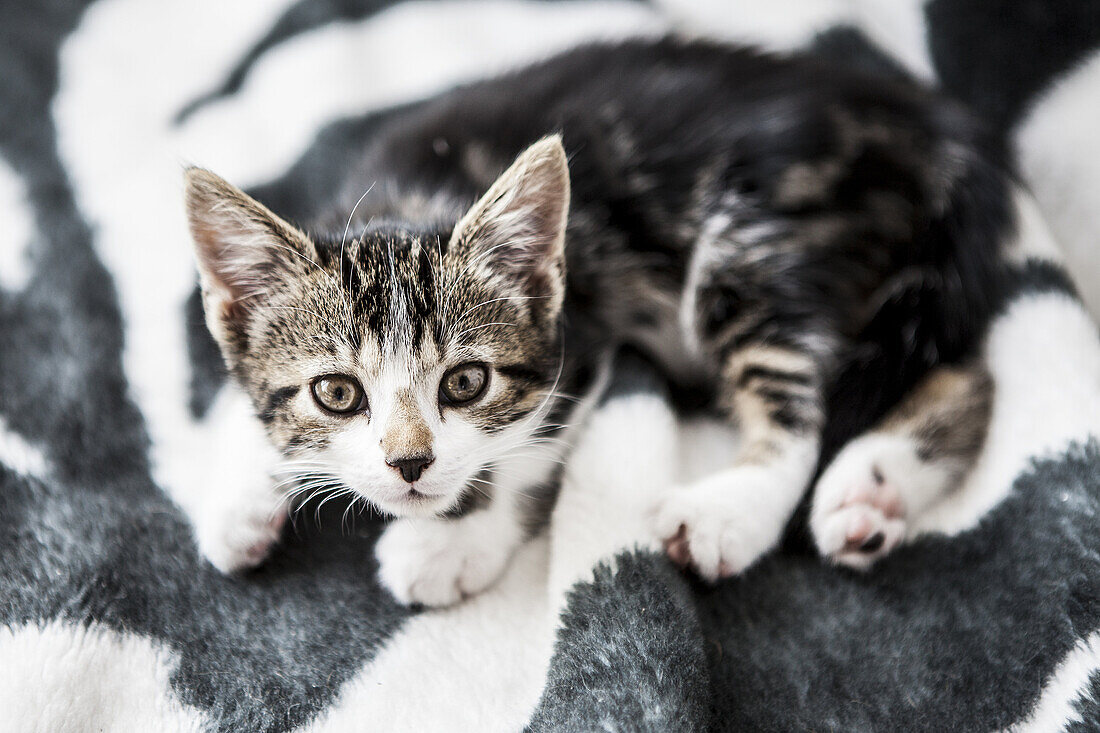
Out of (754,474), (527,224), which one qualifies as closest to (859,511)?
(754,474)

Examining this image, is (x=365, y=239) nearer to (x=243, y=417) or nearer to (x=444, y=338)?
(x=444, y=338)

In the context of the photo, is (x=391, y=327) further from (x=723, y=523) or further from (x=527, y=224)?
(x=723, y=523)

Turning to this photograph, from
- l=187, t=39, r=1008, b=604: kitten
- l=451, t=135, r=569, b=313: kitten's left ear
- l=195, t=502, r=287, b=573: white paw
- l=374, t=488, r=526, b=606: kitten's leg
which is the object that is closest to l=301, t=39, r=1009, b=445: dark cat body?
l=187, t=39, r=1008, b=604: kitten

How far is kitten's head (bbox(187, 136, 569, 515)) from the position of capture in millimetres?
901

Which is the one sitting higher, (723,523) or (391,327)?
(391,327)

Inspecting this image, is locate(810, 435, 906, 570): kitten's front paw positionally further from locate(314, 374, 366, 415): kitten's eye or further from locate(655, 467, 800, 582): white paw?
locate(314, 374, 366, 415): kitten's eye

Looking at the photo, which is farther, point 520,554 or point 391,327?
point 520,554

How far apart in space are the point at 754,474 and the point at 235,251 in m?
0.70

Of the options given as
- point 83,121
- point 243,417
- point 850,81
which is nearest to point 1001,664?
point 850,81

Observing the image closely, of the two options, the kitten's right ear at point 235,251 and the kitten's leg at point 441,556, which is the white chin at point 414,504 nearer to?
the kitten's leg at point 441,556

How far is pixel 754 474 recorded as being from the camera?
1048 mm

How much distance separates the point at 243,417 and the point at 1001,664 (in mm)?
981

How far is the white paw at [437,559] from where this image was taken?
957 millimetres

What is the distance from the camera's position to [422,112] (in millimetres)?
1463
